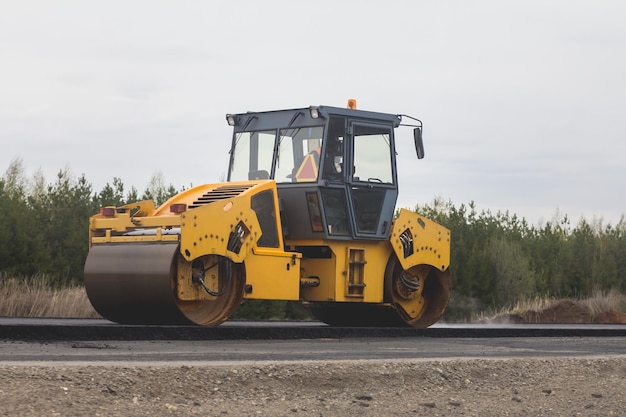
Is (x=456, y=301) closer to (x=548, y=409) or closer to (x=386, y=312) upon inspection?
(x=386, y=312)

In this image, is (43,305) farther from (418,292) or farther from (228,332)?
(228,332)

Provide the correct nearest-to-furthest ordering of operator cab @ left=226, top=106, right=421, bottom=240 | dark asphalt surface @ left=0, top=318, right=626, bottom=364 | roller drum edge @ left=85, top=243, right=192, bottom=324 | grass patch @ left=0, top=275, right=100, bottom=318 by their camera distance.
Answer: dark asphalt surface @ left=0, top=318, right=626, bottom=364
roller drum edge @ left=85, top=243, right=192, bottom=324
operator cab @ left=226, top=106, right=421, bottom=240
grass patch @ left=0, top=275, right=100, bottom=318

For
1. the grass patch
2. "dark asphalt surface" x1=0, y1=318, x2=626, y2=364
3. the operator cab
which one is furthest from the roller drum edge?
the grass patch

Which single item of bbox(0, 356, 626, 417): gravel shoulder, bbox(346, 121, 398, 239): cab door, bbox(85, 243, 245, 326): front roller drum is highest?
bbox(346, 121, 398, 239): cab door

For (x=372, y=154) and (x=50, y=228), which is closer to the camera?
(x=372, y=154)

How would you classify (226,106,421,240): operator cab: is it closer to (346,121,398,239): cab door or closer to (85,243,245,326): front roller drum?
(346,121,398,239): cab door

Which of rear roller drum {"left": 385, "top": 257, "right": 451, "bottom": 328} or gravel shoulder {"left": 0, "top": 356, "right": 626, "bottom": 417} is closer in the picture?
gravel shoulder {"left": 0, "top": 356, "right": 626, "bottom": 417}

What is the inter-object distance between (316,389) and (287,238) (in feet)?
24.0

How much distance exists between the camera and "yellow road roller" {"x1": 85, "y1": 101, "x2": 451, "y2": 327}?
512 inches

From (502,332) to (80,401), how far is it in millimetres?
9982

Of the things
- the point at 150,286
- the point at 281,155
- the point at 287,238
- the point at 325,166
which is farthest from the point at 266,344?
the point at 281,155

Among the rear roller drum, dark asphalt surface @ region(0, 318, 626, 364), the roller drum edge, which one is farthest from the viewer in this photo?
the rear roller drum

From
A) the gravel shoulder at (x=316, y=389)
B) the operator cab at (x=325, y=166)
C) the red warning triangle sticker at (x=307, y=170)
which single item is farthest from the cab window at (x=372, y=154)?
the gravel shoulder at (x=316, y=389)

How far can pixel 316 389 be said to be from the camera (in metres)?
7.86
